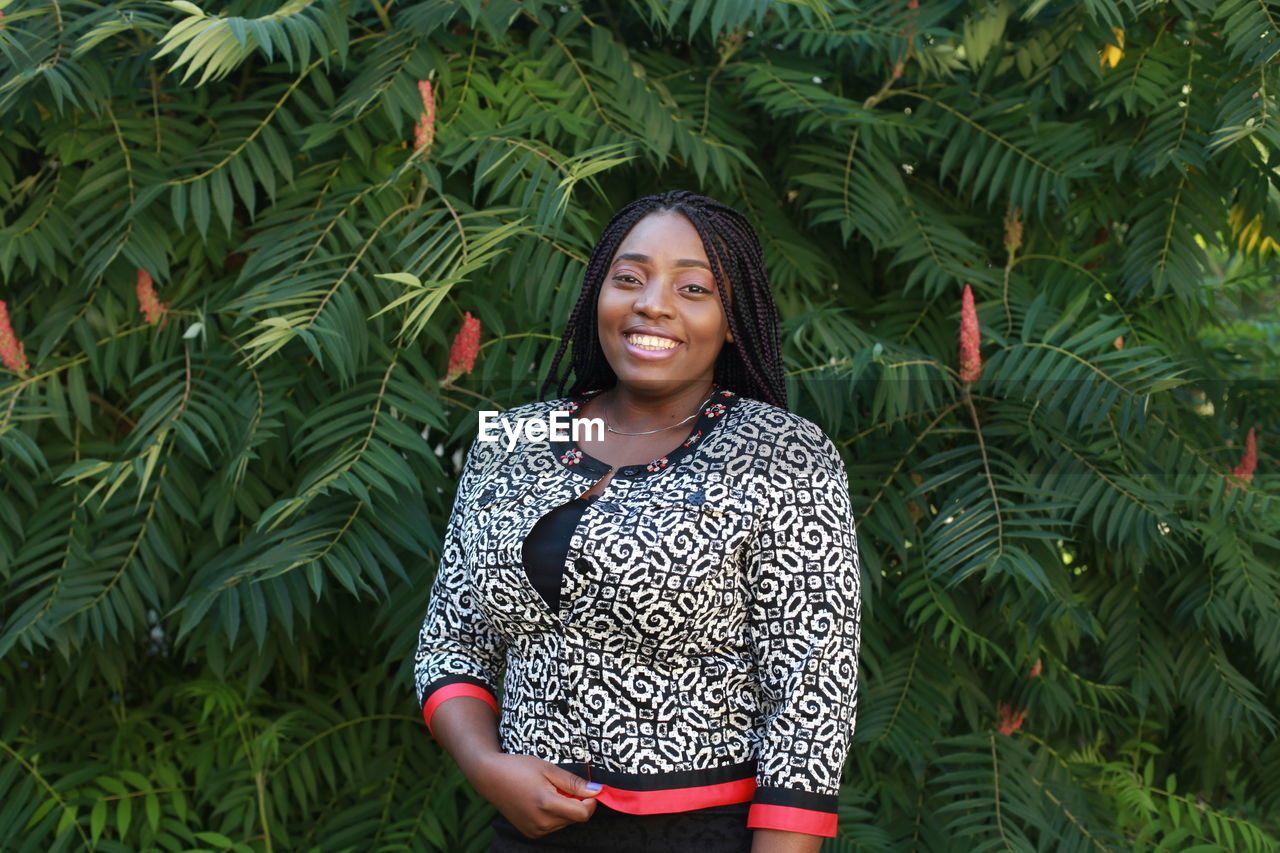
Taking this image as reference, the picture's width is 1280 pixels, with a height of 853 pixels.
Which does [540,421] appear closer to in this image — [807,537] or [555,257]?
[807,537]

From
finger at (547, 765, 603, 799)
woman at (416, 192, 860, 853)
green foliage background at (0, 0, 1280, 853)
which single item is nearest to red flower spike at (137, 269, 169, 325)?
green foliage background at (0, 0, 1280, 853)

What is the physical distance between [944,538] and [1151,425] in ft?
2.48

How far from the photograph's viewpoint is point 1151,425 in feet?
10.1

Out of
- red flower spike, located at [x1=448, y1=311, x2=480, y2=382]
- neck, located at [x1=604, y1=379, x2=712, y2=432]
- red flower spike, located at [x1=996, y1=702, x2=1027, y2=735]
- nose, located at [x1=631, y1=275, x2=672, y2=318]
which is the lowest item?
red flower spike, located at [x1=996, y1=702, x2=1027, y2=735]

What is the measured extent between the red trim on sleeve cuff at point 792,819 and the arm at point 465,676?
0.29m

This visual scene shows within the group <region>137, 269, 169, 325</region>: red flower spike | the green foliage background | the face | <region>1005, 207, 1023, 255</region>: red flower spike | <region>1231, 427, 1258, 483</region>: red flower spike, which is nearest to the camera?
the face

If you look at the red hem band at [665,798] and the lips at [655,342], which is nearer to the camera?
the red hem band at [665,798]

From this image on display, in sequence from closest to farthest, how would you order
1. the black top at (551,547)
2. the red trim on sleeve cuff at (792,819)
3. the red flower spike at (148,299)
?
the red trim on sleeve cuff at (792,819), the black top at (551,547), the red flower spike at (148,299)

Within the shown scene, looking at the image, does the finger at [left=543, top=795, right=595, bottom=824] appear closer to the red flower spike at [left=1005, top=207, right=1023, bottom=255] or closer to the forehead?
the forehead

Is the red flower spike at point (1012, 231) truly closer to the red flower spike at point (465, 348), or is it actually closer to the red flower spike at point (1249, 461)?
the red flower spike at point (1249, 461)

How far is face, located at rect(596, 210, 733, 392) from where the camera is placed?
1.93m

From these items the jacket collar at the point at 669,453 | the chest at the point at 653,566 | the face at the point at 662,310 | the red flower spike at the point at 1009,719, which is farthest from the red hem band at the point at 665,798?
the red flower spike at the point at 1009,719

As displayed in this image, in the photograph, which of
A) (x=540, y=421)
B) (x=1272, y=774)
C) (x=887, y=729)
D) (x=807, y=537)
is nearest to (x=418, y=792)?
(x=887, y=729)

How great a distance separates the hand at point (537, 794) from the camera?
1771 millimetres
